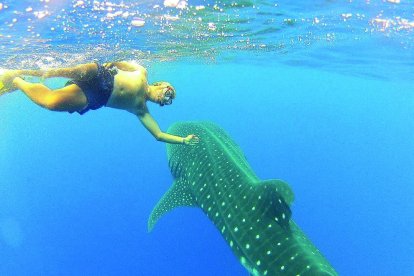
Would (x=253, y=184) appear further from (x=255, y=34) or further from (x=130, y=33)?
(x=255, y=34)

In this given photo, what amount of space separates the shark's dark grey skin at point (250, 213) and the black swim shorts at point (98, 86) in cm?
237

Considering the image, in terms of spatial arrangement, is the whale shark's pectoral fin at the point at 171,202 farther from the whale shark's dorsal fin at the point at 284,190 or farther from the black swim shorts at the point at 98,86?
the whale shark's dorsal fin at the point at 284,190

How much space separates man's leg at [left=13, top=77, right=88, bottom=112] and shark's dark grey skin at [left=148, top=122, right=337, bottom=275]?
272cm

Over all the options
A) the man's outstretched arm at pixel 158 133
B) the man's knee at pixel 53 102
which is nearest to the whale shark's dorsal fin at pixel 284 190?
the man's outstretched arm at pixel 158 133

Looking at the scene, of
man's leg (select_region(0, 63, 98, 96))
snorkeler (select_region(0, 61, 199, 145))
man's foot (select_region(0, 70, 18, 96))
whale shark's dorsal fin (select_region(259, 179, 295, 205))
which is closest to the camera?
whale shark's dorsal fin (select_region(259, 179, 295, 205))

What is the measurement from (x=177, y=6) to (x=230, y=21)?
3342 millimetres

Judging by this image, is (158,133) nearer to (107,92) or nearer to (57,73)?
(107,92)

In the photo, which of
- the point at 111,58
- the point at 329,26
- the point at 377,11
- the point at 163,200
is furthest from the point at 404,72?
the point at 163,200

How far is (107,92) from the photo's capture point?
6.99m

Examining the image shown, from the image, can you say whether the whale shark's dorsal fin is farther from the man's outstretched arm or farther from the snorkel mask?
the snorkel mask

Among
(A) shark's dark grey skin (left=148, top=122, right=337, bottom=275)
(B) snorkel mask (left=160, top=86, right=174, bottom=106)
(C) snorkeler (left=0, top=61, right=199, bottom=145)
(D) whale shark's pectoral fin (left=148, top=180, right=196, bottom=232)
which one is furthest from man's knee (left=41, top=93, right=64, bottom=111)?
(D) whale shark's pectoral fin (left=148, top=180, right=196, bottom=232)

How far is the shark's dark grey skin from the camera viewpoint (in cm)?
462

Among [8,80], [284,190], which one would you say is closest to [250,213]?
[284,190]

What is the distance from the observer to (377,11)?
13.7m
